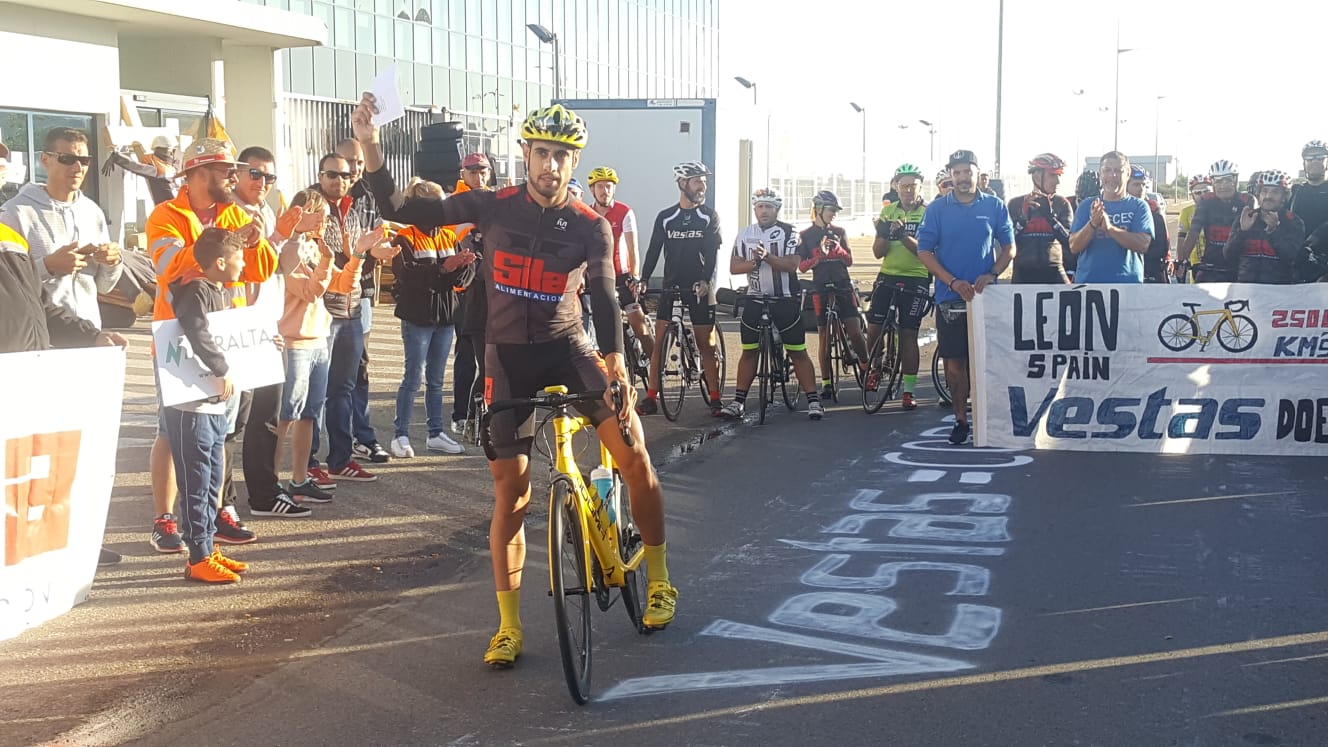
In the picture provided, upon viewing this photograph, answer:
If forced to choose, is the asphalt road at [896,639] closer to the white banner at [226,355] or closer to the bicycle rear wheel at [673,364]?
the white banner at [226,355]

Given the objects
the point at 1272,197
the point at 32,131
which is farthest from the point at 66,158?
the point at 32,131

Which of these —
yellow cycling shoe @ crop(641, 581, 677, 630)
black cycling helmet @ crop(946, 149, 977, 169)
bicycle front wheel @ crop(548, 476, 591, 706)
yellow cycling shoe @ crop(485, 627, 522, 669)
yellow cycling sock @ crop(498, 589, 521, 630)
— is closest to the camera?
bicycle front wheel @ crop(548, 476, 591, 706)

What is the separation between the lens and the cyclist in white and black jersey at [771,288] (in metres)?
12.3

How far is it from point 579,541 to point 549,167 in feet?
4.67

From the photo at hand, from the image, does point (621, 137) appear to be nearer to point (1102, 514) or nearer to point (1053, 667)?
point (1102, 514)

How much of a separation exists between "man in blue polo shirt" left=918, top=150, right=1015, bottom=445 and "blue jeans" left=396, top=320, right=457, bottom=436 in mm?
3706

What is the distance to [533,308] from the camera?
561cm

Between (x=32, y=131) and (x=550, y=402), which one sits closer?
(x=550, y=402)

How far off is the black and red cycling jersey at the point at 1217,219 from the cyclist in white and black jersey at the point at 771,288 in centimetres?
427

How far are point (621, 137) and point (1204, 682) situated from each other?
17.2 m

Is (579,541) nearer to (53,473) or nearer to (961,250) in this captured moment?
(53,473)

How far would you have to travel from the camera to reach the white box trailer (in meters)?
21.2

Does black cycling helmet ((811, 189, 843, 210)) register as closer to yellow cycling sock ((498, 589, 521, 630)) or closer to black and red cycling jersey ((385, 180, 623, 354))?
black and red cycling jersey ((385, 180, 623, 354))

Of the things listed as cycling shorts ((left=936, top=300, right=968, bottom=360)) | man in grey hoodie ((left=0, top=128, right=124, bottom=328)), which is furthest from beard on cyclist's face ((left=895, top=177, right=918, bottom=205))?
man in grey hoodie ((left=0, top=128, right=124, bottom=328))
